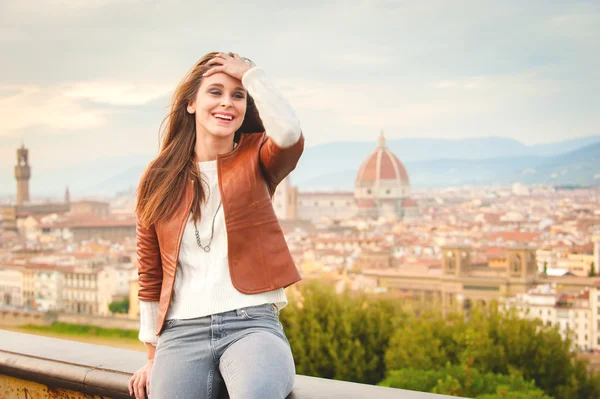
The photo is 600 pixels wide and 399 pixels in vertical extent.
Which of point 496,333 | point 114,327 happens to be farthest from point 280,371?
point 114,327

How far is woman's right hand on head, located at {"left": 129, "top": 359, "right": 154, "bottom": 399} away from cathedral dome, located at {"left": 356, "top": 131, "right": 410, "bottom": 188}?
161ft

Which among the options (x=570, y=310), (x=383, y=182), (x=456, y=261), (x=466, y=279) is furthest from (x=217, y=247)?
(x=383, y=182)

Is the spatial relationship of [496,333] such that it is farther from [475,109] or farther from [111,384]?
[475,109]

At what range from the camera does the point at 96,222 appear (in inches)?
1348

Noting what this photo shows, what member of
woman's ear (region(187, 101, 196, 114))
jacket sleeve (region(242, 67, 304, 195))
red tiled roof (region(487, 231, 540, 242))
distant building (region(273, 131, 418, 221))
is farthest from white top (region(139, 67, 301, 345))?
distant building (region(273, 131, 418, 221))

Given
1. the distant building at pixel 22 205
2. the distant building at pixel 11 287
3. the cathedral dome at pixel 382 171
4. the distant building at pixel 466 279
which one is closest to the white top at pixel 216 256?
the distant building at pixel 466 279

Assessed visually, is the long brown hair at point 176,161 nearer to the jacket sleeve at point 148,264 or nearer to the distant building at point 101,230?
the jacket sleeve at point 148,264

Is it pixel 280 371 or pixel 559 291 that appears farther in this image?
pixel 559 291

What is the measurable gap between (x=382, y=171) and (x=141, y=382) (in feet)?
163

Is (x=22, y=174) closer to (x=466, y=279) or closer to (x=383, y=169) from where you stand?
(x=383, y=169)

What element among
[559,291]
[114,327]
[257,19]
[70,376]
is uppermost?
[257,19]

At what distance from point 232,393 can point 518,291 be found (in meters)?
15.4

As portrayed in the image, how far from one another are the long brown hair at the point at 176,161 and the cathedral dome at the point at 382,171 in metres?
49.1

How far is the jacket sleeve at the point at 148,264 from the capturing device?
92cm
